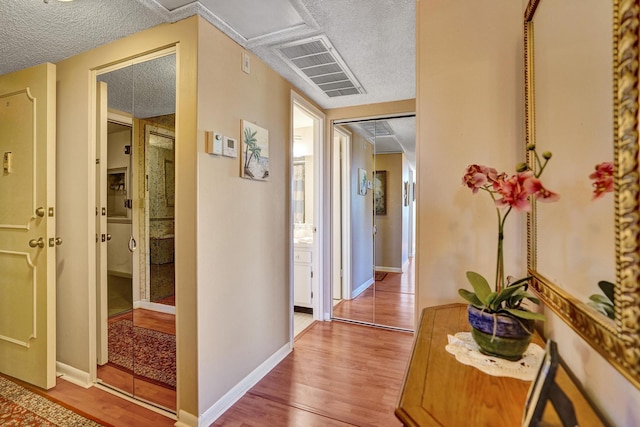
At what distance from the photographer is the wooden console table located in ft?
2.08

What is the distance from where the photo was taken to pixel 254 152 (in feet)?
6.83

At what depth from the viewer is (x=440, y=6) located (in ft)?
4.62

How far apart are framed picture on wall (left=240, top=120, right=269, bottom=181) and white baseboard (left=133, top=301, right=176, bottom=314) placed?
97 cm

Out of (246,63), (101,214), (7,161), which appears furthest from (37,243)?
(246,63)

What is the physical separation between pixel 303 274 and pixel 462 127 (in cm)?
245

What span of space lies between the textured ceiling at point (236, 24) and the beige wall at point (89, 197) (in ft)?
0.31

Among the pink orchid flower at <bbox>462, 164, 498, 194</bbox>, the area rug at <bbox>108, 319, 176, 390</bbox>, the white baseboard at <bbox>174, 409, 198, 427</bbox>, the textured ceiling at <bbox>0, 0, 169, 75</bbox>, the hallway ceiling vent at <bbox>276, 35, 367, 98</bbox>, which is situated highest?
the hallway ceiling vent at <bbox>276, 35, 367, 98</bbox>

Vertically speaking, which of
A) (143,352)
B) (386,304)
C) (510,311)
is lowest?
(386,304)

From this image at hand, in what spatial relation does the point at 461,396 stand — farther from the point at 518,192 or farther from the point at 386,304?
the point at 386,304

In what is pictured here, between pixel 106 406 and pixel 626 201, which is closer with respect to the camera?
pixel 626 201

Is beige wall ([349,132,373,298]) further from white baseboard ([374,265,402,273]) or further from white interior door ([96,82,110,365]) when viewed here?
white interior door ([96,82,110,365])

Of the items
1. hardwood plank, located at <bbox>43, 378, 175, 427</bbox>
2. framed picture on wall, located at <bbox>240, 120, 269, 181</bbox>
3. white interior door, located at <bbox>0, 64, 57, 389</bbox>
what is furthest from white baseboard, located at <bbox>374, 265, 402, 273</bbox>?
white interior door, located at <bbox>0, 64, 57, 389</bbox>

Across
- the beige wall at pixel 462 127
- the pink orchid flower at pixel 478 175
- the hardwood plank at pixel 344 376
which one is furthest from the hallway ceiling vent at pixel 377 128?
the pink orchid flower at pixel 478 175

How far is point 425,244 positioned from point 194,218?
126cm
